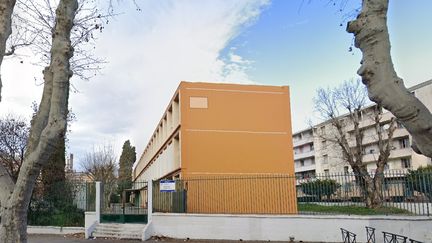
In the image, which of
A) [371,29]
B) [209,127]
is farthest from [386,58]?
[209,127]

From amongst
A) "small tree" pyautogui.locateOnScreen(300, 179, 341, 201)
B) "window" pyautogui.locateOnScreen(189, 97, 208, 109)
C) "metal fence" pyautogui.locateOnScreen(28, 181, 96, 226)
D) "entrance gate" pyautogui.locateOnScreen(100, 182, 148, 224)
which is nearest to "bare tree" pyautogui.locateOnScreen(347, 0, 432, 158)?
"small tree" pyautogui.locateOnScreen(300, 179, 341, 201)

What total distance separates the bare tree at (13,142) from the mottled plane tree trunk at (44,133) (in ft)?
54.7

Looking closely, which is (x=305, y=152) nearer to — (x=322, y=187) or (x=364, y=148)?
(x=364, y=148)

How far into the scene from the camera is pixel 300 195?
1814cm

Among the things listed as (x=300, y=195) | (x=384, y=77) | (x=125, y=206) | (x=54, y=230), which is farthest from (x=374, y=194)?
(x=54, y=230)

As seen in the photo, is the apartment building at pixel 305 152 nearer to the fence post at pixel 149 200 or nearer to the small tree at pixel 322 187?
the small tree at pixel 322 187

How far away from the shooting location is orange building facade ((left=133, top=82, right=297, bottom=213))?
23172 millimetres

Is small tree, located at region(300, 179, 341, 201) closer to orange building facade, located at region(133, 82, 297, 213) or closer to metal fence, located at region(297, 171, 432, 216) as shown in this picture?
metal fence, located at region(297, 171, 432, 216)

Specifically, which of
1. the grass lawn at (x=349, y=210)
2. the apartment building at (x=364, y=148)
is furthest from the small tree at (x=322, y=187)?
the apartment building at (x=364, y=148)

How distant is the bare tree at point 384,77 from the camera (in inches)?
159

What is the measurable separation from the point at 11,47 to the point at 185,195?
1116 centimetres

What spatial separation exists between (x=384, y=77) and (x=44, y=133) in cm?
437

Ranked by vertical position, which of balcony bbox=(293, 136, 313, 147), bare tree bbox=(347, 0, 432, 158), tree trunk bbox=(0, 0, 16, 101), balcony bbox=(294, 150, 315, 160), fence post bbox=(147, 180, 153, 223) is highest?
balcony bbox=(293, 136, 313, 147)

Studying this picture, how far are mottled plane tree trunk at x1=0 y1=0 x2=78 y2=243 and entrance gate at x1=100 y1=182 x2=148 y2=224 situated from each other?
1306 centimetres
